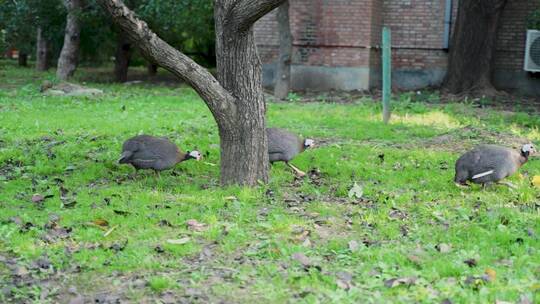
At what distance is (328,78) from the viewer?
732 inches

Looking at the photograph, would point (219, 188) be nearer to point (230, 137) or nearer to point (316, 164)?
point (230, 137)

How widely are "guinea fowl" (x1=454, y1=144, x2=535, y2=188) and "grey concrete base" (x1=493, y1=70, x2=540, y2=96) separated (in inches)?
446

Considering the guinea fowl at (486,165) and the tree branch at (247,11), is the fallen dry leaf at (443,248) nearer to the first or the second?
the guinea fowl at (486,165)

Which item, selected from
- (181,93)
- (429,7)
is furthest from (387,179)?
(429,7)

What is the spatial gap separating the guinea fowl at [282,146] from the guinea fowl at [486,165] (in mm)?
1816

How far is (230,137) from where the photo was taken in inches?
297

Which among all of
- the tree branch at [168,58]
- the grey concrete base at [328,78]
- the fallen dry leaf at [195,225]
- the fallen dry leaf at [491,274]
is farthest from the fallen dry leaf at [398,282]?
the grey concrete base at [328,78]

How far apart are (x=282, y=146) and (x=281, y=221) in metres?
2.22

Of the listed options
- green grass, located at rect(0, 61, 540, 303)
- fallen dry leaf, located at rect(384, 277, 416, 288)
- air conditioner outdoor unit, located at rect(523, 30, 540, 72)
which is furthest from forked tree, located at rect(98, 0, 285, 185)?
air conditioner outdoor unit, located at rect(523, 30, 540, 72)

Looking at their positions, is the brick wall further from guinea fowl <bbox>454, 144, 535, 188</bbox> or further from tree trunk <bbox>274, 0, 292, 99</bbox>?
guinea fowl <bbox>454, 144, 535, 188</bbox>

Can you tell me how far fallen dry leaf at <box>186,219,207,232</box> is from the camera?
20.2ft

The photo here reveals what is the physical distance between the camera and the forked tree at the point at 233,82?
7168mm

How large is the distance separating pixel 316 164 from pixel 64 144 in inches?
139

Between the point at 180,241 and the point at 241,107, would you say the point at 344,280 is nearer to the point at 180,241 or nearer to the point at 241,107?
the point at 180,241
